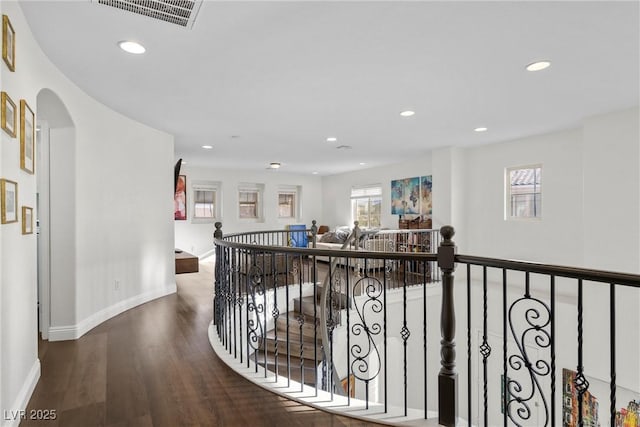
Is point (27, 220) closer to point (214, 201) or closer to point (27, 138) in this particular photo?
point (27, 138)

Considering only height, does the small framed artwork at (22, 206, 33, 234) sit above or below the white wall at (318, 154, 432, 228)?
below

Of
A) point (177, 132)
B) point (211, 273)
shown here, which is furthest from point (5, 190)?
point (211, 273)

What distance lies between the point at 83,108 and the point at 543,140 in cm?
661

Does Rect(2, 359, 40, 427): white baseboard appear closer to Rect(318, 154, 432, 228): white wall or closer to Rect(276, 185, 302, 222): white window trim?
Rect(318, 154, 432, 228): white wall

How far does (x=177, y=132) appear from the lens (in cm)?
564

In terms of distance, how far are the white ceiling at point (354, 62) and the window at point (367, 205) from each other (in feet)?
15.8

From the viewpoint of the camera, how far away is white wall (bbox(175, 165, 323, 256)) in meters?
9.98

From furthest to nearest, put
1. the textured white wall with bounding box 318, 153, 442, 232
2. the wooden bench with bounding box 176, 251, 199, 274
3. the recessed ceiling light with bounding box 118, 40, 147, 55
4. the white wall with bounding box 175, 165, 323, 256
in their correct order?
the white wall with bounding box 175, 165, 323, 256 < the textured white wall with bounding box 318, 153, 442, 232 < the wooden bench with bounding box 176, 251, 199, 274 < the recessed ceiling light with bounding box 118, 40, 147, 55

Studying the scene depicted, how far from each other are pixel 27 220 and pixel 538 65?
4218 mm

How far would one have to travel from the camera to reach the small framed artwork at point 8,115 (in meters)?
1.96

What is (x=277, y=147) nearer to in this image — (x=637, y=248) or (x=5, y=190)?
(x=5, y=190)

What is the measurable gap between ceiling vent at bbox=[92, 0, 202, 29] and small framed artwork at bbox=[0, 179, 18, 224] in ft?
4.02

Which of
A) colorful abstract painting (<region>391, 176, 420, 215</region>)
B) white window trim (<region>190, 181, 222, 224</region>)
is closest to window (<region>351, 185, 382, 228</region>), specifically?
colorful abstract painting (<region>391, 176, 420, 215</region>)

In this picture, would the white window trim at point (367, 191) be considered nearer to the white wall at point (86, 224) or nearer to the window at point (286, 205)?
the window at point (286, 205)
